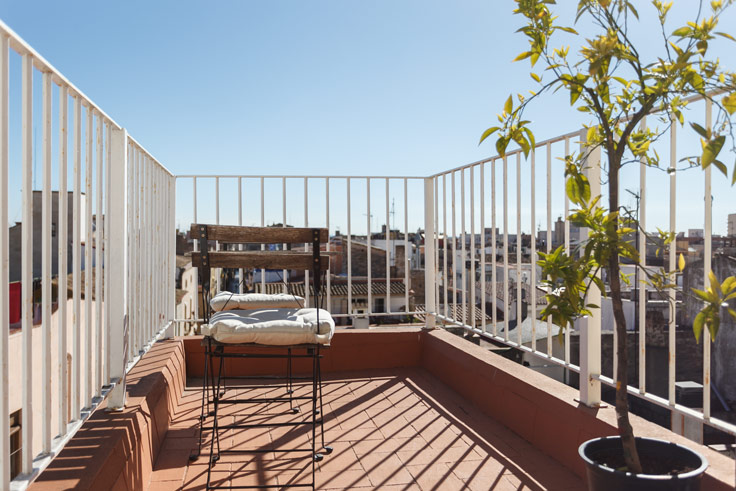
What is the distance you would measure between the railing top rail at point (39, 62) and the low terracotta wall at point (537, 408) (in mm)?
1962

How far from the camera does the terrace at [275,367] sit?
1.42 m

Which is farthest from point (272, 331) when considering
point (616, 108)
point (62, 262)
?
point (616, 108)

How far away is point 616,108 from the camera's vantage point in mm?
1487

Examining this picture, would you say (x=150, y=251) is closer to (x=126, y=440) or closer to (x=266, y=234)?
(x=266, y=234)

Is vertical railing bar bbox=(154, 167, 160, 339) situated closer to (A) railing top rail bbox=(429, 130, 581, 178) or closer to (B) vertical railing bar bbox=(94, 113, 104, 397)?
(B) vertical railing bar bbox=(94, 113, 104, 397)

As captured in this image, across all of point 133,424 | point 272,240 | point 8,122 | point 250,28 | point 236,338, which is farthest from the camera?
point 250,28

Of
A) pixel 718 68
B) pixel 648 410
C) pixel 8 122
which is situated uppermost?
pixel 718 68

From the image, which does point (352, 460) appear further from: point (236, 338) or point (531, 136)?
point (531, 136)

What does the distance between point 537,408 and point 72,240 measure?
1.90m

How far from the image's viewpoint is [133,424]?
192 cm

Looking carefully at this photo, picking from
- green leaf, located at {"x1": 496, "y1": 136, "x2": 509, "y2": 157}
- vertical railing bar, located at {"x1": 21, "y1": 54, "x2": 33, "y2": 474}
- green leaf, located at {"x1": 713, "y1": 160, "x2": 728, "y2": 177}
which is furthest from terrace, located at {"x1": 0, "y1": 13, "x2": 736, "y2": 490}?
green leaf, located at {"x1": 496, "y1": 136, "x2": 509, "y2": 157}

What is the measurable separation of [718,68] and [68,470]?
1888 mm

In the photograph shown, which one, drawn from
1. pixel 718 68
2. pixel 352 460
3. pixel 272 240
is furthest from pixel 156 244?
pixel 718 68

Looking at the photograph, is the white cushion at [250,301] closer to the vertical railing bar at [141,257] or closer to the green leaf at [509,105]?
the vertical railing bar at [141,257]
